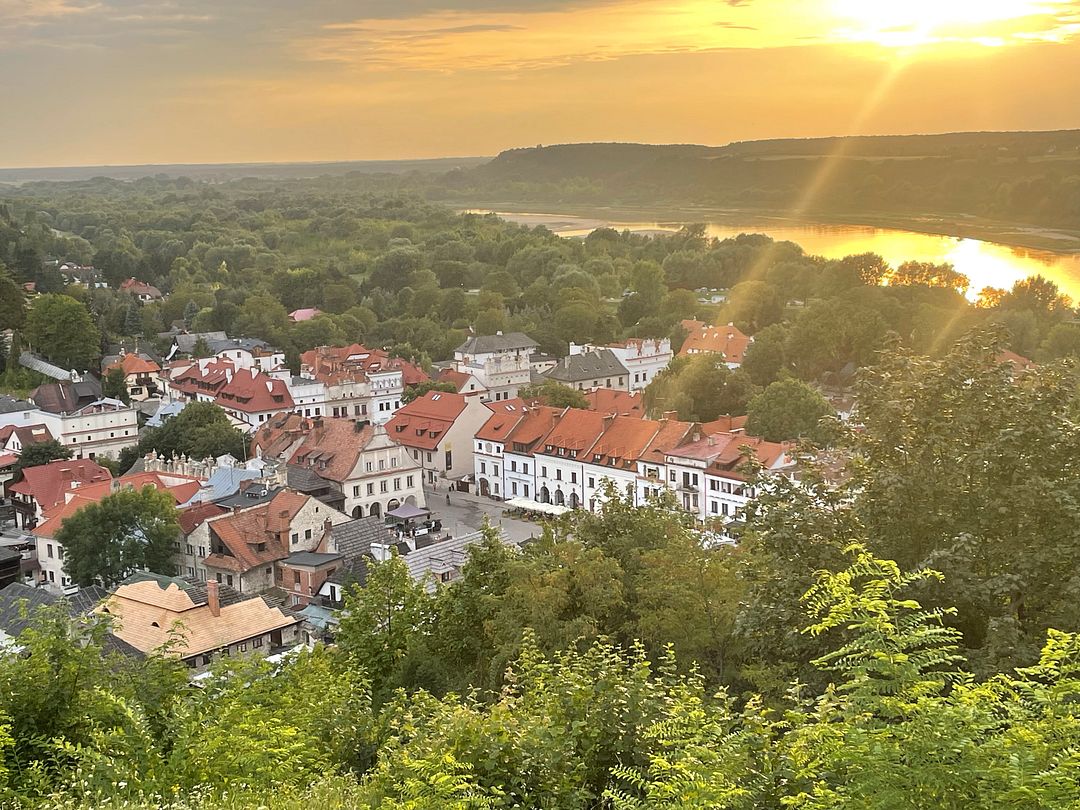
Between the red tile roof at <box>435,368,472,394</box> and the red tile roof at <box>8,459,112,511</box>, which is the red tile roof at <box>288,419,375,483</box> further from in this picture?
the red tile roof at <box>435,368,472,394</box>

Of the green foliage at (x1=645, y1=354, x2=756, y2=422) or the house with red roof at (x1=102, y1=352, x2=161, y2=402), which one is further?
the house with red roof at (x1=102, y1=352, x2=161, y2=402)

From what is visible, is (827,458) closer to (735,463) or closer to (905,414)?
(905,414)

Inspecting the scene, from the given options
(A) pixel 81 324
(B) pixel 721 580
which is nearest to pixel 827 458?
(B) pixel 721 580

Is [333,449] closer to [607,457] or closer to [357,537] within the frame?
[357,537]

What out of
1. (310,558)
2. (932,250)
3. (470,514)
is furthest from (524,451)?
(932,250)

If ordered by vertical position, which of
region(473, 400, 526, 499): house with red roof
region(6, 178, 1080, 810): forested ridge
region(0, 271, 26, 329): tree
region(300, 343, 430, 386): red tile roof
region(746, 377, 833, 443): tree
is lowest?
region(473, 400, 526, 499): house with red roof

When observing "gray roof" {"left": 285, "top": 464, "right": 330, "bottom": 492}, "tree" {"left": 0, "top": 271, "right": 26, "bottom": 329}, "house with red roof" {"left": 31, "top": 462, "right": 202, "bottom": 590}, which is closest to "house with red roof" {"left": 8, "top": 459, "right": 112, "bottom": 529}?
"house with red roof" {"left": 31, "top": 462, "right": 202, "bottom": 590}
